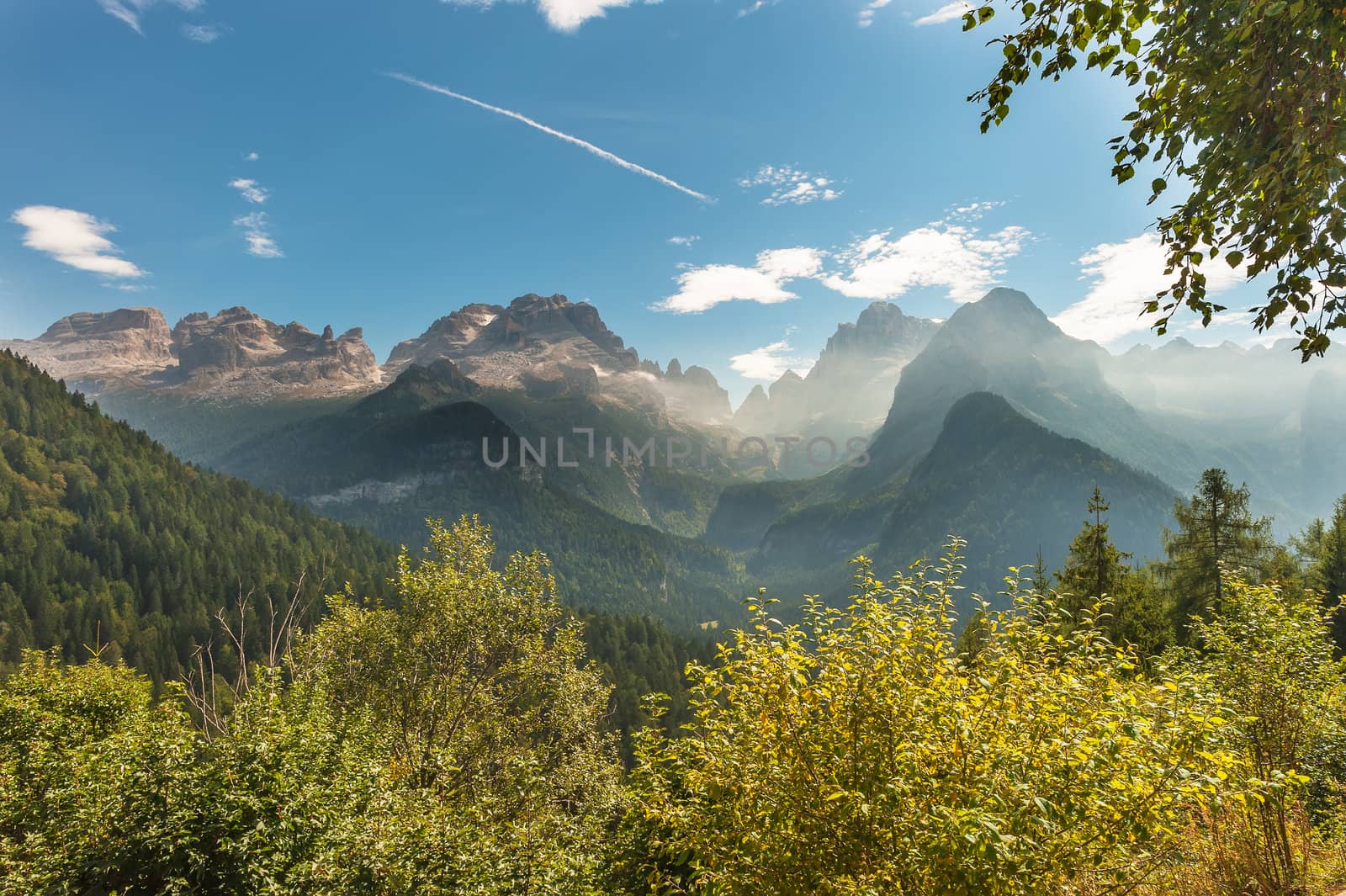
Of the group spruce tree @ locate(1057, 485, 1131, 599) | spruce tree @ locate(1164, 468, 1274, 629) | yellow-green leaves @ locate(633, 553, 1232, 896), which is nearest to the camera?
yellow-green leaves @ locate(633, 553, 1232, 896)

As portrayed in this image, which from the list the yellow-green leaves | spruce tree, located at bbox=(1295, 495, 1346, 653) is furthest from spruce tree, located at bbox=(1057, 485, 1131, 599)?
the yellow-green leaves

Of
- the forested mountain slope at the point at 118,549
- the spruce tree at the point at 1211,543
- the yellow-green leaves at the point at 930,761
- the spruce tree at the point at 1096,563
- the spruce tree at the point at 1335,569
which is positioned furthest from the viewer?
the forested mountain slope at the point at 118,549

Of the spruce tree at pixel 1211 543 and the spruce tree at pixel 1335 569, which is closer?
the spruce tree at pixel 1335 569

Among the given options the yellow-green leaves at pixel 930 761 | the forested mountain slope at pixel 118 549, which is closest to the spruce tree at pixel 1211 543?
the yellow-green leaves at pixel 930 761

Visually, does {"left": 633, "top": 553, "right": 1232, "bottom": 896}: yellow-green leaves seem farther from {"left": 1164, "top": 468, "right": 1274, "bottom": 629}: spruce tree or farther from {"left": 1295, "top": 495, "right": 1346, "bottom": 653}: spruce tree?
{"left": 1295, "top": 495, "right": 1346, "bottom": 653}: spruce tree

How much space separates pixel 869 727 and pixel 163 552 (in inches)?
8347

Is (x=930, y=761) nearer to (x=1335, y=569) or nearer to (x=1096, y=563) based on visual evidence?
(x=1096, y=563)

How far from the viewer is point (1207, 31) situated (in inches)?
214

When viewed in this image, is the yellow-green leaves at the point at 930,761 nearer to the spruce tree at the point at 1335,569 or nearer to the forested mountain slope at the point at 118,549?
the spruce tree at the point at 1335,569

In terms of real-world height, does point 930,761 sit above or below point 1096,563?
above

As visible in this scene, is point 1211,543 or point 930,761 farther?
point 1211,543

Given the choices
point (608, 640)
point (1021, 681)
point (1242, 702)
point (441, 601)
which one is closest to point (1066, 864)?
point (1021, 681)

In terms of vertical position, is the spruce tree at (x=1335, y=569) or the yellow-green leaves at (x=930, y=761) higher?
the yellow-green leaves at (x=930, y=761)

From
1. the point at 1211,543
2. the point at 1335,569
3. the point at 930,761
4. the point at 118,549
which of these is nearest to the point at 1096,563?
the point at 1211,543
